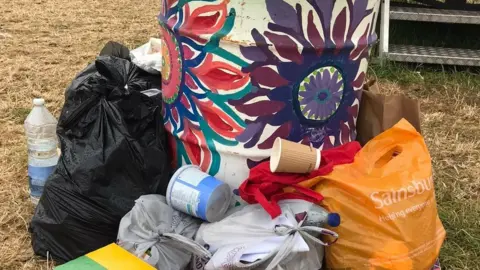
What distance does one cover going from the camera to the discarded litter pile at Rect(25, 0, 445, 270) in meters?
1.97

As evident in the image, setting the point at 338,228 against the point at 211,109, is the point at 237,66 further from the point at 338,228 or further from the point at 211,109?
the point at 338,228

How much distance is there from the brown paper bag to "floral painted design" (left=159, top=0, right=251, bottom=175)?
71 cm

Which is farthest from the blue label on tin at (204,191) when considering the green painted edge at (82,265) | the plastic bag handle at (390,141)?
the plastic bag handle at (390,141)

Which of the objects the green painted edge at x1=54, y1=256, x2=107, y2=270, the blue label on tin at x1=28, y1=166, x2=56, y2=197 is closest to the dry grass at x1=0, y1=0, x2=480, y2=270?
the blue label on tin at x1=28, y1=166, x2=56, y2=197

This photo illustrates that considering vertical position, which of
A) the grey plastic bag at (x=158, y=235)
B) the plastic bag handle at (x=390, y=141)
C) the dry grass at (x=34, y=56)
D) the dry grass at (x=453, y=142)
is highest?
the plastic bag handle at (x=390, y=141)

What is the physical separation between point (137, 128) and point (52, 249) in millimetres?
560

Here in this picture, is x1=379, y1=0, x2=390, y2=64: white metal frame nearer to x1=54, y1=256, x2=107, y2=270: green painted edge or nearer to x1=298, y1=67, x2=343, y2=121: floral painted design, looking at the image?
x1=298, y1=67, x2=343, y2=121: floral painted design

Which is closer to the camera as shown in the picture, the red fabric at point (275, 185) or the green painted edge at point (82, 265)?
the green painted edge at point (82, 265)

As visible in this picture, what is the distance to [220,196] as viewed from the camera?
2143 millimetres

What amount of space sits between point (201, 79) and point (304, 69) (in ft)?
1.23

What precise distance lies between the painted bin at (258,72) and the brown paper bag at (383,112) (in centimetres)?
Answer: 27

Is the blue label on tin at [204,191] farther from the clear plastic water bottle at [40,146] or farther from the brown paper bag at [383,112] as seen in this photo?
the brown paper bag at [383,112]

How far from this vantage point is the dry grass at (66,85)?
8.17 ft

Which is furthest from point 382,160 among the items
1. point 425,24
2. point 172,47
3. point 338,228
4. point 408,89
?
point 425,24
